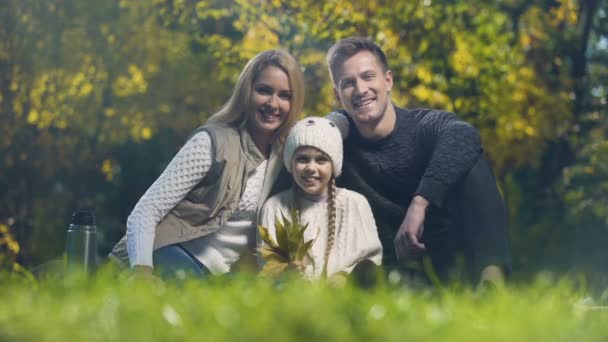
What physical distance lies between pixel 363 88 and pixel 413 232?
2.94ft

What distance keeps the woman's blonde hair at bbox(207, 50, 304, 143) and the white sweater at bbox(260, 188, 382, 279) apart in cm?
46

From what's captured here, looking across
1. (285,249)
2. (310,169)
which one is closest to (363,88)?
(310,169)

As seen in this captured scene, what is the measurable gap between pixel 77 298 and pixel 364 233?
2343 millimetres

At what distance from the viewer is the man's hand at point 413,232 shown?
15.0 ft

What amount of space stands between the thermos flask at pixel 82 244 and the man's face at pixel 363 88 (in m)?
1.63

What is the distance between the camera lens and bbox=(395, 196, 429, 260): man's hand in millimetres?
4574

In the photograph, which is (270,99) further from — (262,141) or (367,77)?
(367,77)

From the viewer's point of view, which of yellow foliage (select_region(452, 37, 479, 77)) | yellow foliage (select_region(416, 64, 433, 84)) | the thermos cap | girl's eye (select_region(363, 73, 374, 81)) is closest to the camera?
the thermos cap

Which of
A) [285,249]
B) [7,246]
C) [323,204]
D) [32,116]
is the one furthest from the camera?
[32,116]

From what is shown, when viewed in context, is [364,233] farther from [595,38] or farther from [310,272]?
[595,38]

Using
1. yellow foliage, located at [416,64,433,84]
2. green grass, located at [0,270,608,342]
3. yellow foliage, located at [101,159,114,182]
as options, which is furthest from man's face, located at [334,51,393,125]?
yellow foliage, located at [101,159,114,182]

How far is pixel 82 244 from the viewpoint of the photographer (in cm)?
402

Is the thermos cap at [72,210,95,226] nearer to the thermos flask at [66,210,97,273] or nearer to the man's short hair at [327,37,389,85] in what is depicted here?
the thermos flask at [66,210,97,273]

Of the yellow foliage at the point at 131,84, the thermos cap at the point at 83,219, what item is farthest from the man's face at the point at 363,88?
the yellow foliage at the point at 131,84
